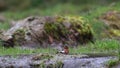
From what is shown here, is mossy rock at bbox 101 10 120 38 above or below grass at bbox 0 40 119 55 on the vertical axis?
above

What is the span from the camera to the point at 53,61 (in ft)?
43.7

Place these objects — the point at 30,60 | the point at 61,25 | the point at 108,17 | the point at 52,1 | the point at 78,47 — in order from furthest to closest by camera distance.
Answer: the point at 52,1, the point at 108,17, the point at 61,25, the point at 78,47, the point at 30,60

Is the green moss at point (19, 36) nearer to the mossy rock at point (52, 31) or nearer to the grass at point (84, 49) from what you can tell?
the mossy rock at point (52, 31)

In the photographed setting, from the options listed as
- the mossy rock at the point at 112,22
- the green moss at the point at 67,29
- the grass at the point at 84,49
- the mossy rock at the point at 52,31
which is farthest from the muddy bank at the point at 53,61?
the mossy rock at the point at 112,22

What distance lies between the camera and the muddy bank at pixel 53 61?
42.0 ft

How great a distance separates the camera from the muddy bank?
12.8m

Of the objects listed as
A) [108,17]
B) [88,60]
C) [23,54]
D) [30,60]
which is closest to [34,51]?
[23,54]

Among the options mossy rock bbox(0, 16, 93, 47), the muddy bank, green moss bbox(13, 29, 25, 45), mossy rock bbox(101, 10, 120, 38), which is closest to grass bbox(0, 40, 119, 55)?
green moss bbox(13, 29, 25, 45)

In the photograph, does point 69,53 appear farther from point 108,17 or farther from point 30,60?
point 108,17

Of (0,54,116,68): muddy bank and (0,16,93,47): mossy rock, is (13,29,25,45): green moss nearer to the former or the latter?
(0,16,93,47): mossy rock

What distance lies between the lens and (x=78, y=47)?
1694 centimetres

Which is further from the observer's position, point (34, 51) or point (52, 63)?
point (34, 51)

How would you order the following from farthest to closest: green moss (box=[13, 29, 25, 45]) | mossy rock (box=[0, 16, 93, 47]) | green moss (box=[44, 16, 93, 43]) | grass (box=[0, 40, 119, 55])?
1. green moss (box=[44, 16, 93, 43])
2. mossy rock (box=[0, 16, 93, 47])
3. green moss (box=[13, 29, 25, 45])
4. grass (box=[0, 40, 119, 55])

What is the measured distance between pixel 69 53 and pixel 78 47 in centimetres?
237
